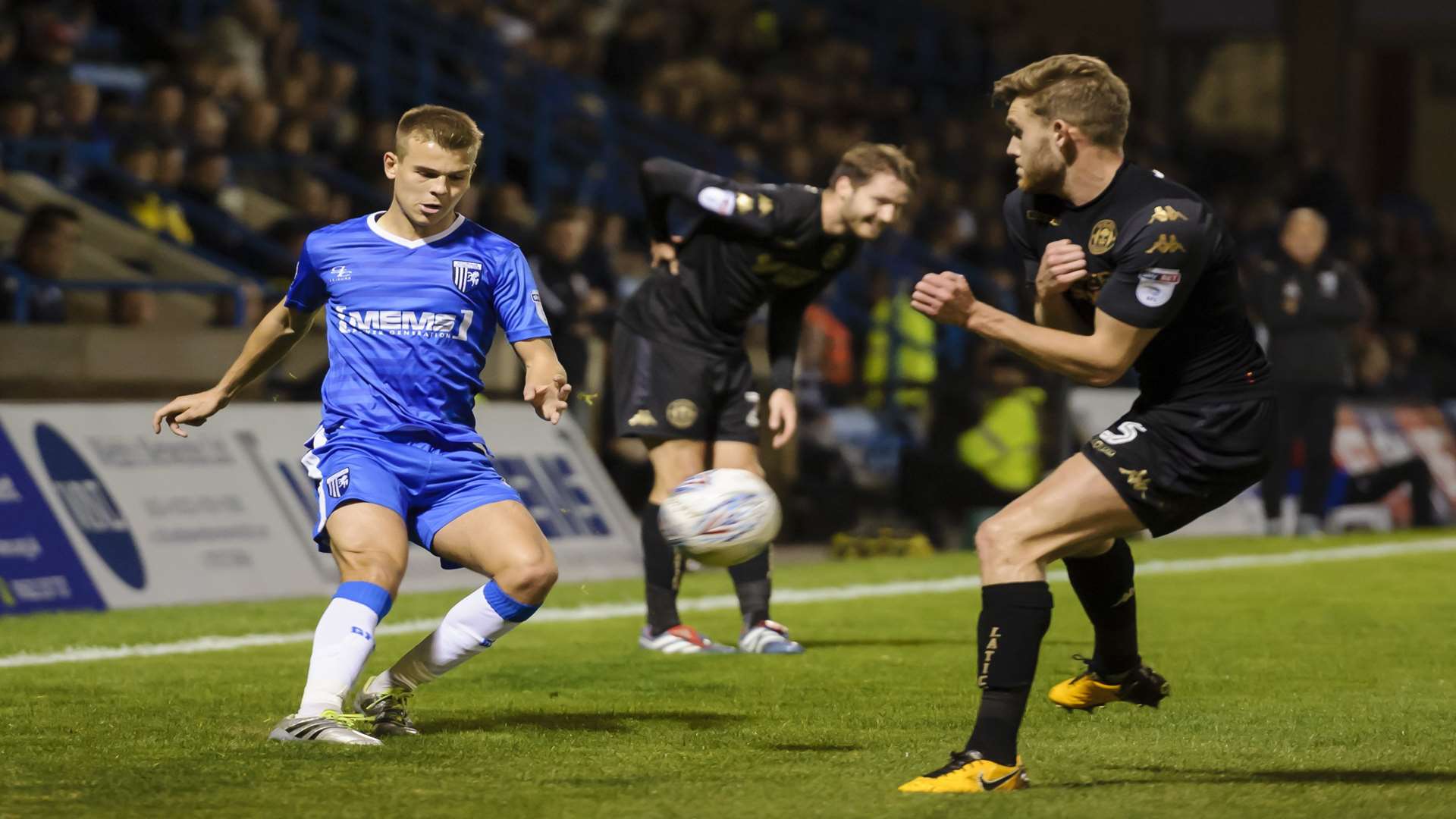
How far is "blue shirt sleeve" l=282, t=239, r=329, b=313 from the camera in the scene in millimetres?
6691

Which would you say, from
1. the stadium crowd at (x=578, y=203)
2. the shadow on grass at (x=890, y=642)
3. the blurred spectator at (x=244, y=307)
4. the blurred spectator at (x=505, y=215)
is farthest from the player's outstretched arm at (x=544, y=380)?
the blurred spectator at (x=505, y=215)

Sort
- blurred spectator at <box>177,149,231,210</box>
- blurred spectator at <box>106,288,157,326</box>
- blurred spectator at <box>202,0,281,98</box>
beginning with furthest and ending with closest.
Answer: blurred spectator at <box>202,0,281,98</box>
blurred spectator at <box>177,149,231,210</box>
blurred spectator at <box>106,288,157,326</box>

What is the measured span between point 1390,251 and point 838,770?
22.0 meters

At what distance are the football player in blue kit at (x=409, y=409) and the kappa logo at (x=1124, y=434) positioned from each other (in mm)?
1575

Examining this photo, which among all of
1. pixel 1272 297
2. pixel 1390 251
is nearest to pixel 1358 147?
pixel 1390 251

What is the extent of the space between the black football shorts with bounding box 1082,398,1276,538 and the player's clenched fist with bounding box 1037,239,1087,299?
1.50 ft

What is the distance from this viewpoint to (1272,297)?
53.7 feet

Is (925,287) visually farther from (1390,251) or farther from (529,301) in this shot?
(1390,251)

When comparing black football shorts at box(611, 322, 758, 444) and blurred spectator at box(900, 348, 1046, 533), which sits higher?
black football shorts at box(611, 322, 758, 444)

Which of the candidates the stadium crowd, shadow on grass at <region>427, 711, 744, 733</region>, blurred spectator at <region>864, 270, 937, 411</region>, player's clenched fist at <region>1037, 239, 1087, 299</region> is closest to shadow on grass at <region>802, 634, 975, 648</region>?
shadow on grass at <region>427, 711, 744, 733</region>

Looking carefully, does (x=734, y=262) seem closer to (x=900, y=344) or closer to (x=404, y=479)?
(x=404, y=479)

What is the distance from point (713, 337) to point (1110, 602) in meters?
3.07

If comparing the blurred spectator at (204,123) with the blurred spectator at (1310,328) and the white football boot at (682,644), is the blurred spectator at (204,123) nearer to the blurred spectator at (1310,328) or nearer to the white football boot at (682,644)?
the white football boot at (682,644)

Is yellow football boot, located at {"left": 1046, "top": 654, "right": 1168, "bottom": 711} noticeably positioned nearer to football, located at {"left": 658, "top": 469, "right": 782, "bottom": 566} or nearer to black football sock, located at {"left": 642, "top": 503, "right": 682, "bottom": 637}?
football, located at {"left": 658, "top": 469, "right": 782, "bottom": 566}
